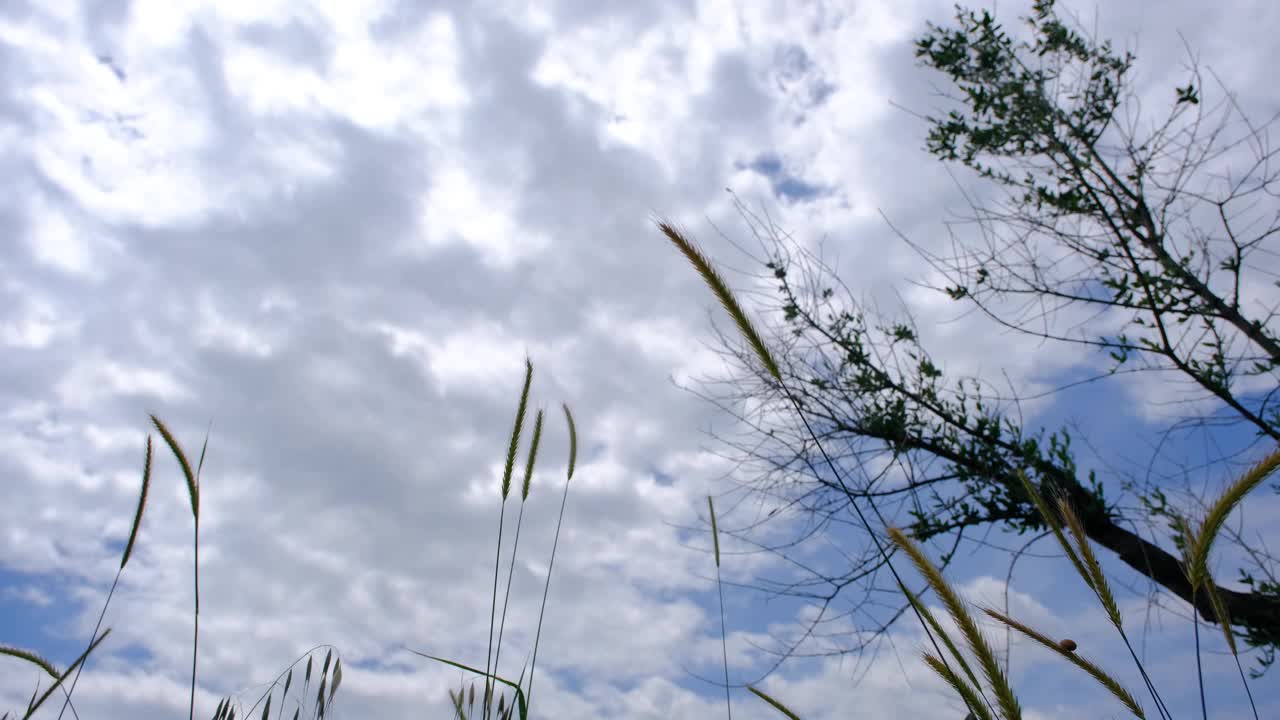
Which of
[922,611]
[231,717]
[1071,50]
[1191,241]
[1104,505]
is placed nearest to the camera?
[922,611]

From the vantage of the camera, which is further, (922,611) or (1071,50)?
(1071,50)

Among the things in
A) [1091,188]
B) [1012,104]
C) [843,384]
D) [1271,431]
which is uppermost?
[1012,104]

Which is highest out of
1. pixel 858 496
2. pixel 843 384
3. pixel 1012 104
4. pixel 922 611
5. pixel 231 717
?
pixel 1012 104

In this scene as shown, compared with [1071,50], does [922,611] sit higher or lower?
lower

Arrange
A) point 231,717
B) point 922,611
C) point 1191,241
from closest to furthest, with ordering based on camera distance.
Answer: point 922,611 < point 231,717 < point 1191,241

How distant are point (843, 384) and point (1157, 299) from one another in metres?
2.42

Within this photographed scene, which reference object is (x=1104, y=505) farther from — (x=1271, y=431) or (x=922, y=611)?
(x=922, y=611)

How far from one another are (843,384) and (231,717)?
5762mm

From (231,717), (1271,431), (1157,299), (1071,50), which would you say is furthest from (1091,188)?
(231,717)

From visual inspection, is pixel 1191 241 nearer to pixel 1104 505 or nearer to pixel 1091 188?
pixel 1091 188

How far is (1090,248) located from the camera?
229 inches

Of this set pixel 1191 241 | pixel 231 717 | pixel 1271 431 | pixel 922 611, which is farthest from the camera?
pixel 1191 241

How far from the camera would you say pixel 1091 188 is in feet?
19.5

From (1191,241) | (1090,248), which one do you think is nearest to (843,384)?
(1090,248)
